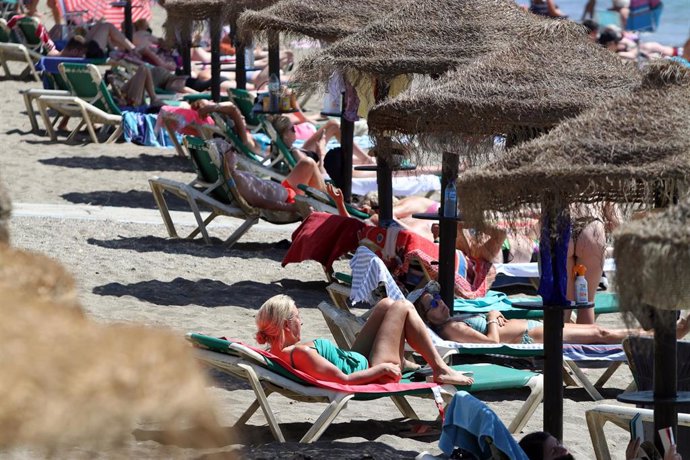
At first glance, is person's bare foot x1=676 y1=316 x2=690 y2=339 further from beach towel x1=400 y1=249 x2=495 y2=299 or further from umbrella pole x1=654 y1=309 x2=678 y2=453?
umbrella pole x1=654 y1=309 x2=678 y2=453

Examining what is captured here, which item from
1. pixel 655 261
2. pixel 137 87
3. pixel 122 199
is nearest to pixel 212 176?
pixel 122 199

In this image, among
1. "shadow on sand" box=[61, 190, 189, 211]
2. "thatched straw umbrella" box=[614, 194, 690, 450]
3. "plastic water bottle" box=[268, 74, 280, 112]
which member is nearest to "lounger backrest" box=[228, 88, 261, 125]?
"plastic water bottle" box=[268, 74, 280, 112]

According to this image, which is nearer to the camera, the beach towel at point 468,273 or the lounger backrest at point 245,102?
the beach towel at point 468,273

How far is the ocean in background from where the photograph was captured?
1356 inches

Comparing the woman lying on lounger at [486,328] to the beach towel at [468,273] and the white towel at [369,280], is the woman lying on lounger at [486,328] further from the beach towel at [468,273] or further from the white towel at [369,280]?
the beach towel at [468,273]

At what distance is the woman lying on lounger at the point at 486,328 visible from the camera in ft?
21.1

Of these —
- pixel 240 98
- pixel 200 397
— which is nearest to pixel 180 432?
pixel 200 397

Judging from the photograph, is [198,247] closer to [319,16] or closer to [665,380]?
[319,16]

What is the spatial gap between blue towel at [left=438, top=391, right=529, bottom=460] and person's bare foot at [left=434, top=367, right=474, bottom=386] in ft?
3.32

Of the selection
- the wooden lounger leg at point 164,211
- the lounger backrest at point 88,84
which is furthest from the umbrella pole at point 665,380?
the lounger backrest at point 88,84

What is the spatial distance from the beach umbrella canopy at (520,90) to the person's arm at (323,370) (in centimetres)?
131

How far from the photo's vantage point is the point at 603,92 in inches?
227

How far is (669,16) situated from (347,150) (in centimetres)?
2875

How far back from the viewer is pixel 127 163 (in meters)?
13.2
